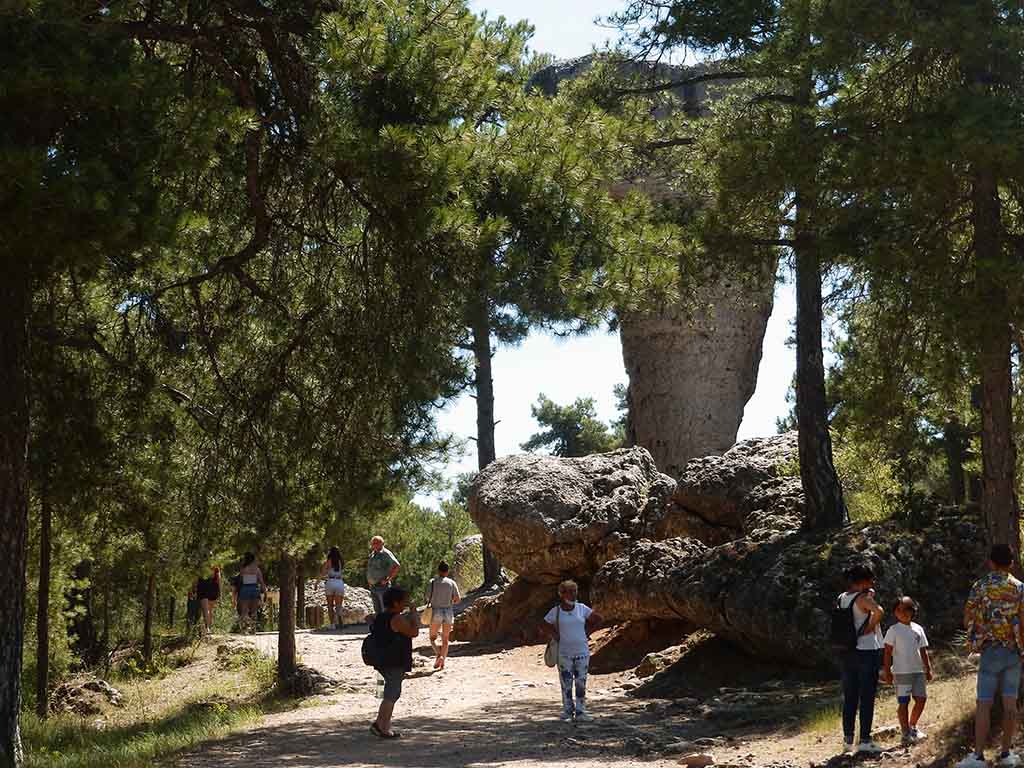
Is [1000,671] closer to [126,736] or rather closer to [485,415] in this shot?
[126,736]

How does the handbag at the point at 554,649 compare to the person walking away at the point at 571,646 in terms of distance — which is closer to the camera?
the person walking away at the point at 571,646

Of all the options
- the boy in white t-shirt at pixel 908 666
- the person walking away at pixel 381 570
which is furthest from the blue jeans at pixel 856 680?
the person walking away at pixel 381 570

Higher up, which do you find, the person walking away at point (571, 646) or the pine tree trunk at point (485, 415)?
the pine tree trunk at point (485, 415)

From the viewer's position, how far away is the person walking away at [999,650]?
8383 millimetres

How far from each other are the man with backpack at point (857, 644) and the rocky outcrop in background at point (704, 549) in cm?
416

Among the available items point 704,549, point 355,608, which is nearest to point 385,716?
point 704,549

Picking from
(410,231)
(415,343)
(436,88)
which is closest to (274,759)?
(415,343)

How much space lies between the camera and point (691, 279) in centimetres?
1480

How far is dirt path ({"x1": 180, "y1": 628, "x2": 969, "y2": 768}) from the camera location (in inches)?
418

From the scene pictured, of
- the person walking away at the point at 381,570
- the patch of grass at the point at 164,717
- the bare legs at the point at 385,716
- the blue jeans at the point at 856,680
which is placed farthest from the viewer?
the person walking away at the point at 381,570

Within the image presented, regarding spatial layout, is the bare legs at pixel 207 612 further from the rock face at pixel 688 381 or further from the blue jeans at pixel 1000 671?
the blue jeans at pixel 1000 671

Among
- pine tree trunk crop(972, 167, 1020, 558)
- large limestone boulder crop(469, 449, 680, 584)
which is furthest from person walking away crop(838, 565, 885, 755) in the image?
large limestone boulder crop(469, 449, 680, 584)

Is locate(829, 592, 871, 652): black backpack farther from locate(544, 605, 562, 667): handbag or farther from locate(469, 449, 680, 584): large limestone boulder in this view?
locate(469, 449, 680, 584): large limestone boulder

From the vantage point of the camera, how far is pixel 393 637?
12.1 meters
